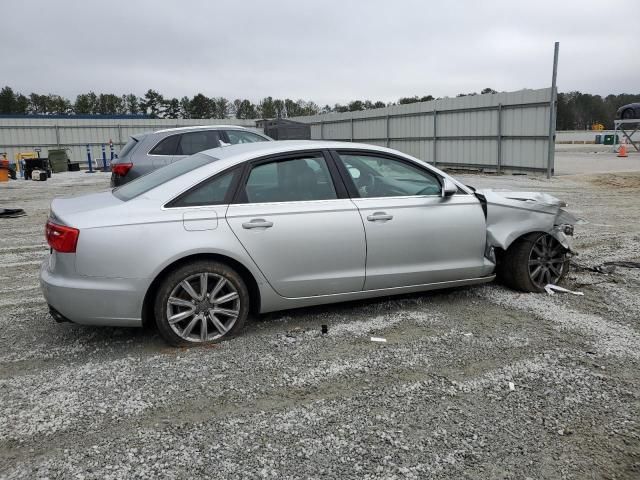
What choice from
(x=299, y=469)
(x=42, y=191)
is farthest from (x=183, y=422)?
(x=42, y=191)

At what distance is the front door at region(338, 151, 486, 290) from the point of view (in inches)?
182

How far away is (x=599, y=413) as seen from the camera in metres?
3.18

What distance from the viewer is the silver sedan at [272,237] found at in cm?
393

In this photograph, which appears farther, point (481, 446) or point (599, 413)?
point (599, 413)

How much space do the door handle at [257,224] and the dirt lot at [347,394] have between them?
87 cm

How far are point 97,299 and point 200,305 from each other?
2.31 feet

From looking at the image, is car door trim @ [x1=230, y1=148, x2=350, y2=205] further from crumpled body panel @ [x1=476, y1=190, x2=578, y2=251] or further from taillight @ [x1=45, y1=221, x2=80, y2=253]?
crumpled body panel @ [x1=476, y1=190, x2=578, y2=251]

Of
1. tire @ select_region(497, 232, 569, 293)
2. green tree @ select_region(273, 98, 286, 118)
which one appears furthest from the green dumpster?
green tree @ select_region(273, 98, 286, 118)

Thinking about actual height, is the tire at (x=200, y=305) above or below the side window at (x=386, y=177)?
below

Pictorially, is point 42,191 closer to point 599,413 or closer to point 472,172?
point 472,172

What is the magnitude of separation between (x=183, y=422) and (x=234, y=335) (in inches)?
46.2

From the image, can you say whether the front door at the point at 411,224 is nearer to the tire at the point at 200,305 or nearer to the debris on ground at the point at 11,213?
the tire at the point at 200,305

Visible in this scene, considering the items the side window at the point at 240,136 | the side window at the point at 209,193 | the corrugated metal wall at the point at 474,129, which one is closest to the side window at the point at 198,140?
the side window at the point at 240,136

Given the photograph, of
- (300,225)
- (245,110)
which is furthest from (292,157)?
(245,110)
